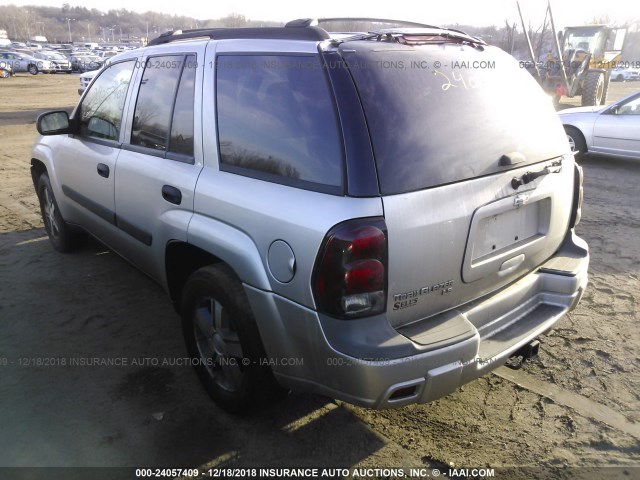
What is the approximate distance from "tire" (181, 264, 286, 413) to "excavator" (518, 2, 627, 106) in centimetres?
1442

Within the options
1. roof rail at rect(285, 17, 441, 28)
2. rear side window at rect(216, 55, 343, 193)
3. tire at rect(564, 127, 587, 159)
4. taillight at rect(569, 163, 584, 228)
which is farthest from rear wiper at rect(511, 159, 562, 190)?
tire at rect(564, 127, 587, 159)

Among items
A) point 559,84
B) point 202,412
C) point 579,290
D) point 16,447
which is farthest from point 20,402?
point 559,84

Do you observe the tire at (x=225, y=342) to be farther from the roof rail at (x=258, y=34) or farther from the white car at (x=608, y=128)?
the white car at (x=608, y=128)

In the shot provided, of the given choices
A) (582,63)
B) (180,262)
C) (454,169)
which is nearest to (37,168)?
(180,262)

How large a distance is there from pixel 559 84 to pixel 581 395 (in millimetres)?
15622

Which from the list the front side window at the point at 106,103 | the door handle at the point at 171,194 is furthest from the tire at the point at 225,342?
the front side window at the point at 106,103

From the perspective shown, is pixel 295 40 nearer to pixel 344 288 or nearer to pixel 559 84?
pixel 344 288

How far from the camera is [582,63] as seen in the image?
16.1 metres

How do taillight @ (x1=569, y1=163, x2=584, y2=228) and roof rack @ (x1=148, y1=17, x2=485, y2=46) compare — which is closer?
roof rack @ (x1=148, y1=17, x2=485, y2=46)

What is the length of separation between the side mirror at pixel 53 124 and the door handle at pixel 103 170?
2.28 feet

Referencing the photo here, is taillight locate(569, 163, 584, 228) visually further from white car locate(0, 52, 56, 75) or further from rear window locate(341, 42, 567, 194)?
white car locate(0, 52, 56, 75)

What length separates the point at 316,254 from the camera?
6.75 ft

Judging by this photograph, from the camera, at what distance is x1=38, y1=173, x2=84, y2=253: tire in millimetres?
4930

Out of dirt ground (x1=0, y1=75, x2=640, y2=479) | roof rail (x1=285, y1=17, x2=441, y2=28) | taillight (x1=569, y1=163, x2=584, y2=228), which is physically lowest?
dirt ground (x1=0, y1=75, x2=640, y2=479)
